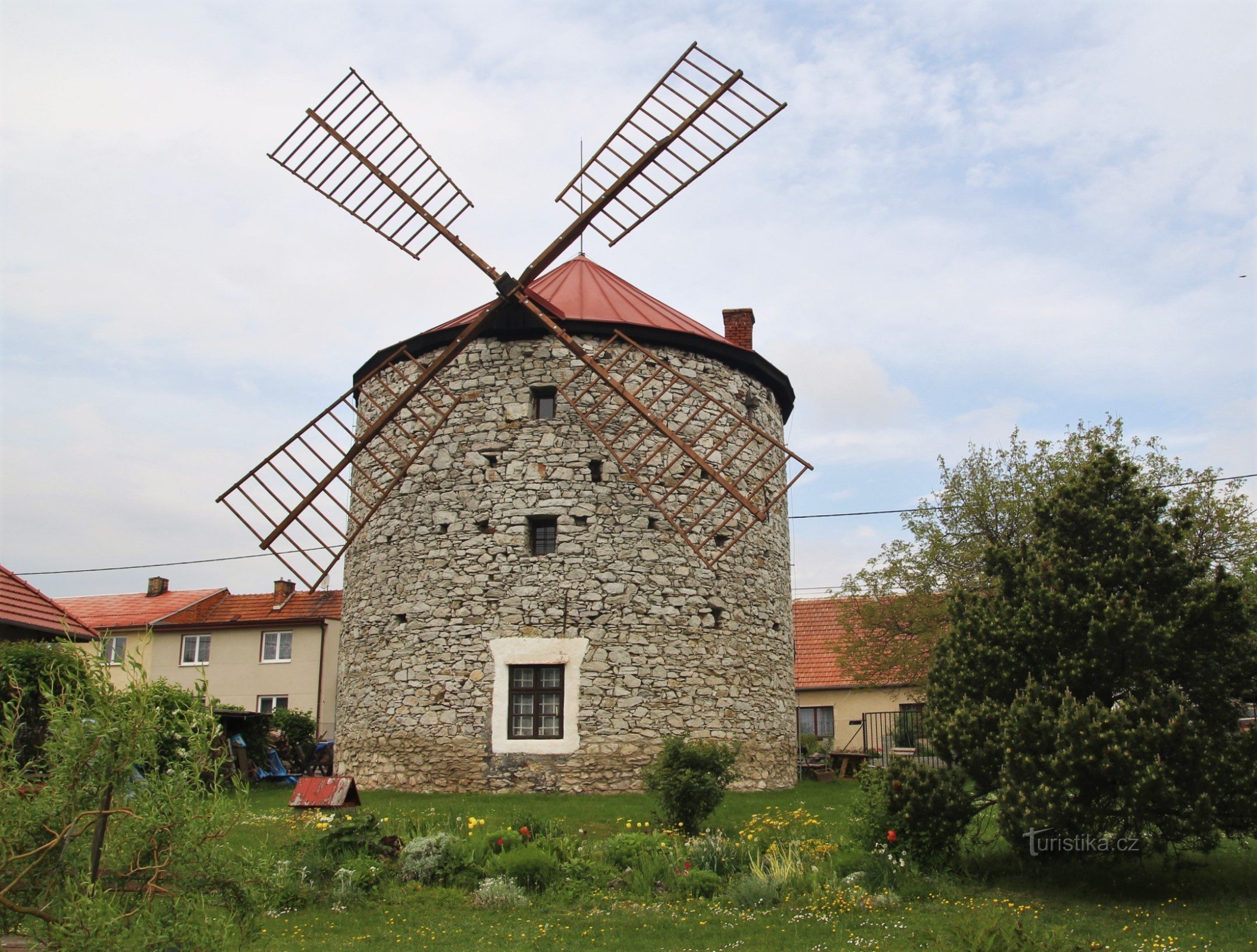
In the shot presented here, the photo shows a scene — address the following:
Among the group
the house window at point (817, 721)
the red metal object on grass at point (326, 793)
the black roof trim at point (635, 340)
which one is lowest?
the red metal object on grass at point (326, 793)

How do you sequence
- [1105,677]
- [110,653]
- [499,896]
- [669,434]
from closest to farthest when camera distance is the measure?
[110,653]
[499,896]
[1105,677]
[669,434]

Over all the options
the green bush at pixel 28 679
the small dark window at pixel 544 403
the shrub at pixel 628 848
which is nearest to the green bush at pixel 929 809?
the shrub at pixel 628 848

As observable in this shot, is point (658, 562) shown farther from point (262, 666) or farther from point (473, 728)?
point (262, 666)

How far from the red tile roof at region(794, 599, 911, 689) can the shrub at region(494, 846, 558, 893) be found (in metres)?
13.9

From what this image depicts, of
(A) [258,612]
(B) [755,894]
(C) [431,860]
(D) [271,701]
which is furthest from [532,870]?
(A) [258,612]

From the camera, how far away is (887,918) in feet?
28.2

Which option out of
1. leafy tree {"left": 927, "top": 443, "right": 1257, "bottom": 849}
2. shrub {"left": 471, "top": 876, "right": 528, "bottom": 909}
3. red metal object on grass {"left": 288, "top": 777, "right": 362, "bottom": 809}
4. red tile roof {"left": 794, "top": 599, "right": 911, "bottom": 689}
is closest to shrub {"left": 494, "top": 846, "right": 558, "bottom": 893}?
shrub {"left": 471, "top": 876, "right": 528, "bottom": 909}

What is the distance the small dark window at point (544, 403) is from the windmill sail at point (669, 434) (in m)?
0.33

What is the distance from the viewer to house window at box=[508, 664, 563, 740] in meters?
15.5

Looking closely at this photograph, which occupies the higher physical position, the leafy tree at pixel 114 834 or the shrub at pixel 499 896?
the leafy tree at pixel 114 834

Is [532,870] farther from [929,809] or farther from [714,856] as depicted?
[929,809]

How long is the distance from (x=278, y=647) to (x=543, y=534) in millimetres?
18998

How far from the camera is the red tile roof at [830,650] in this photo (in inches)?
912

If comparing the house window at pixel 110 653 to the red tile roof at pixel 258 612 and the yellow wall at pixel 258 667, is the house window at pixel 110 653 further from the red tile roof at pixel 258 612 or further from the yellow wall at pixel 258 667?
the yellow wall at pixel 258 667
